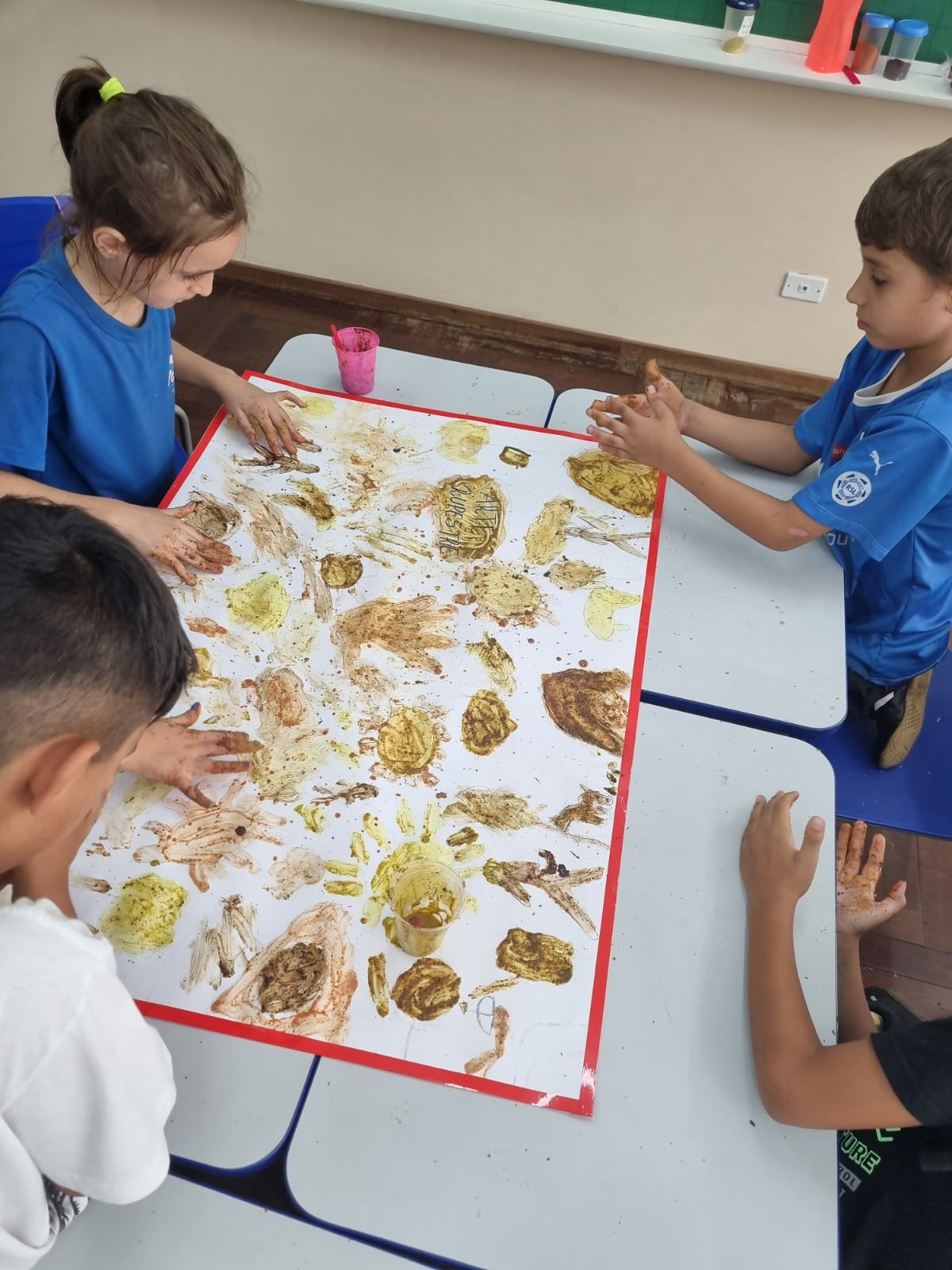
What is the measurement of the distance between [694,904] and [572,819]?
14 centimetres

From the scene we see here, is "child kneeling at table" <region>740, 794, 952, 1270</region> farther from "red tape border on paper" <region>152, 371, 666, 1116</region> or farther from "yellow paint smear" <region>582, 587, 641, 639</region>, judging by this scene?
"yellow paint smear" <region>582, 587, 641, 639</region>

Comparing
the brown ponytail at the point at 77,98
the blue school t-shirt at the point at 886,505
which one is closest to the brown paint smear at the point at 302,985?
the blue school t-shirt at the point at 886,505

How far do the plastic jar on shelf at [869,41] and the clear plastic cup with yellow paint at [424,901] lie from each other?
2.27 metres

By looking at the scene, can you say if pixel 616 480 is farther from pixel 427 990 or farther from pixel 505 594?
pixel 427 990

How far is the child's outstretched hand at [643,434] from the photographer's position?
123 centimetres

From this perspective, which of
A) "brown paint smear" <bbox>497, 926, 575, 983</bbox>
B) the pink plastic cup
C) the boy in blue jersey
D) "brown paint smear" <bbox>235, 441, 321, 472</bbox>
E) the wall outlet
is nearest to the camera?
"brown paint smear" <bbox>497, 926, 575, 983</bbox>

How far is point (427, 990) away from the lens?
0.76m

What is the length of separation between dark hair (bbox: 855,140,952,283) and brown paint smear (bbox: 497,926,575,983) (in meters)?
0.96

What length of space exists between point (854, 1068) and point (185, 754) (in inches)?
26.7

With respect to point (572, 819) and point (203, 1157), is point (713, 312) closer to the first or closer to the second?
point (572, 819)

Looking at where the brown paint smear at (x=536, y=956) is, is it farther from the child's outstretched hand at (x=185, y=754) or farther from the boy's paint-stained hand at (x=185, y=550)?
the boy's paint-stained hand at (x=185, y=550)

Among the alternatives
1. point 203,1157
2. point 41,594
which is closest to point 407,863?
point 203,1157

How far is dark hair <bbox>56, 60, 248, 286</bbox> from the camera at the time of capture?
102 cm

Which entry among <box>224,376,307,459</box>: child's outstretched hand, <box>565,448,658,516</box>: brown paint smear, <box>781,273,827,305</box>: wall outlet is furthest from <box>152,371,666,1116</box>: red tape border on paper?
<box>781,273,827,305</box>: wall outlet
